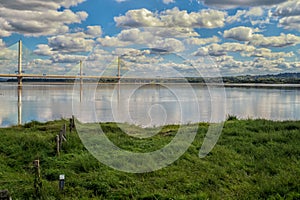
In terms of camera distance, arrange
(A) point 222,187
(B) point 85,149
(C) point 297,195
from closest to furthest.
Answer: (C) point 297,195 < (A) point 222,187 < (B) point 85,149

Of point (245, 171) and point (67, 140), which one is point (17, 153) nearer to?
point (67, 140)

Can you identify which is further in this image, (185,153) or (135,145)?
(135,145)

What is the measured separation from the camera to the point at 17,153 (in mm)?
7223

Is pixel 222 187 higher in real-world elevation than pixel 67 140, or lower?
lower

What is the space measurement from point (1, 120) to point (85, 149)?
12.5m

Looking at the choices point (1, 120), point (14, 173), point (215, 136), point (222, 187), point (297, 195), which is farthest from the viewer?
point (1, 120)

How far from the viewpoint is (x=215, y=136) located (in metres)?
9.22

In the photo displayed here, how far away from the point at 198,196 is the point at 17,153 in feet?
14.0

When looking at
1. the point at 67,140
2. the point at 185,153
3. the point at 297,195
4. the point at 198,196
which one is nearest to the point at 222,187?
the point at 198,196

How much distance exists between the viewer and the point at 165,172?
6156mm

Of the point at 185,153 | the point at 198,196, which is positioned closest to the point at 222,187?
the point at 198,196

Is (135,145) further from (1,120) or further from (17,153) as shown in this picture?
(1,120)

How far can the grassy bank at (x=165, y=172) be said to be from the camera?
5109 millimetres

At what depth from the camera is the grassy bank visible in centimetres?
511
